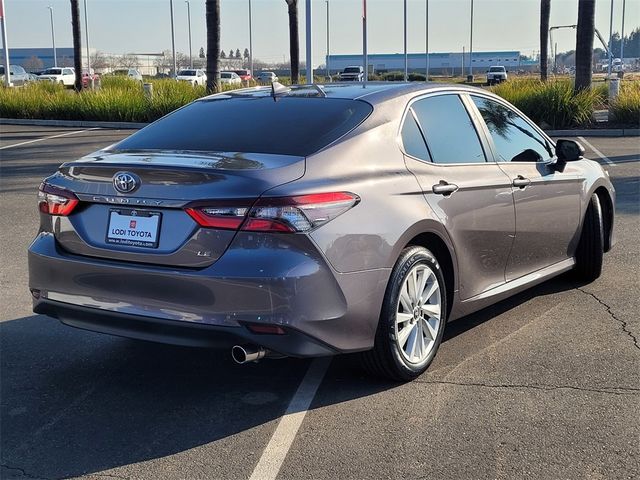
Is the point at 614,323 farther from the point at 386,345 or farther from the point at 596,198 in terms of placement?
the point at 386,345

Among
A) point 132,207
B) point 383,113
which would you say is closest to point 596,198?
point 383,113

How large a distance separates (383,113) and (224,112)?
1.03m

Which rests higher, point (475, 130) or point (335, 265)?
point (475, 130)

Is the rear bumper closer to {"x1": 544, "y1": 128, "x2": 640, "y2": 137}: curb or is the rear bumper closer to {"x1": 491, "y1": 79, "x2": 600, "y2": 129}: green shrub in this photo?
{"x1": 544, "y1": 128, "x2": 640, "y2": 137}: curb

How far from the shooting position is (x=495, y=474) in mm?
3455

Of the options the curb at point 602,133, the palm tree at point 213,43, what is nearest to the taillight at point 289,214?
the curb at point 602,133

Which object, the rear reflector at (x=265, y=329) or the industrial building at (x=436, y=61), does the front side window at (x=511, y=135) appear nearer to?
the rear reflector at (x=265, y=329)

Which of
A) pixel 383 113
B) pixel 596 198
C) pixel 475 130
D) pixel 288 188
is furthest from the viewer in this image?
pixel 596 198

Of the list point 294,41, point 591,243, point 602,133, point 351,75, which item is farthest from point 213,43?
point 351,75

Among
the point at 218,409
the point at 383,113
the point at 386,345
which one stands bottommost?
the point at 218,409

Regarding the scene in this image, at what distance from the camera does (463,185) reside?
16.1 ft

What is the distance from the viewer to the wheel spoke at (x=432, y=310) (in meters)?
4.59

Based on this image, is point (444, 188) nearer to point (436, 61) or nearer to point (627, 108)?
point (627, 108)

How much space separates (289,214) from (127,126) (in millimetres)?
20685
